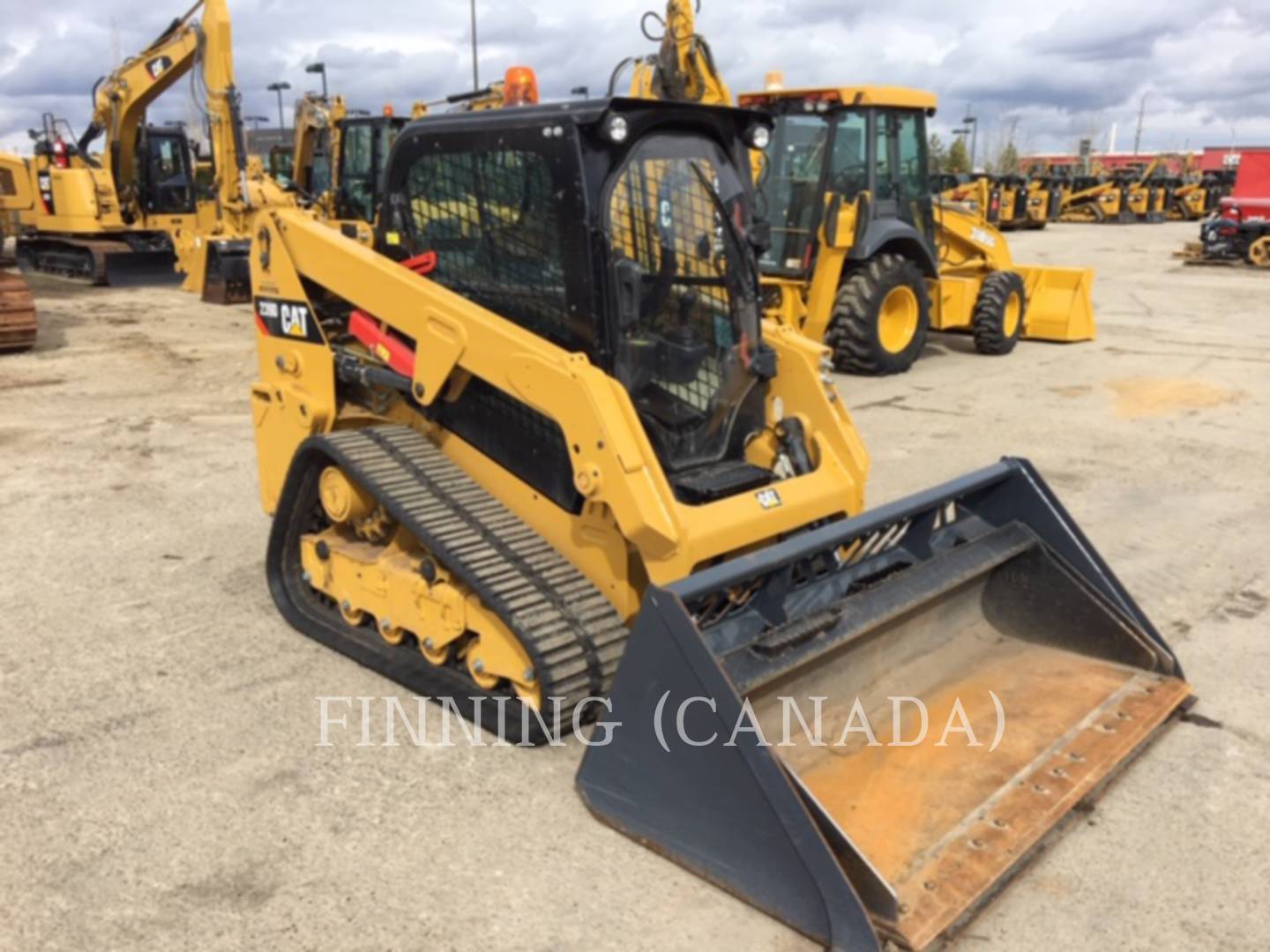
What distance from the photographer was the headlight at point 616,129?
3342 millimetres

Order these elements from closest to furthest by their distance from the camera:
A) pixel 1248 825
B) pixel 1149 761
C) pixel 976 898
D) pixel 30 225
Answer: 1. pixel 976 898
2. pixel 1248 825
3. pixel 1149 761
4. pixel 30 225

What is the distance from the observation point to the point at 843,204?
895 cm

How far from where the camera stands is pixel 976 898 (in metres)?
2.57

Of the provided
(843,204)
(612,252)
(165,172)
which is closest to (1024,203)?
(165,172)

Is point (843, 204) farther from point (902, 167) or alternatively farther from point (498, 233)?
point (498, 233)

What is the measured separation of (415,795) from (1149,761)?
88.9 inches

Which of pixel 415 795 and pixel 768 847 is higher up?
pixel 768 847

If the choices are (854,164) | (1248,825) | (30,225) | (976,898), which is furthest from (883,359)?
(30,225)

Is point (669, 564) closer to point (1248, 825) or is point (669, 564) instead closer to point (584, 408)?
point (584, 408)

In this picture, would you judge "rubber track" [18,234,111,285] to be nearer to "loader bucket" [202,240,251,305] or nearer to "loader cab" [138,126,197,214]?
"loader cab" [138,126,197,214]

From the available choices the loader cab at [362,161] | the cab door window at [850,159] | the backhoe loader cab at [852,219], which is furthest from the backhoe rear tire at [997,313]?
the loader cab at [362,161]

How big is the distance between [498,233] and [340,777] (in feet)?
6.13

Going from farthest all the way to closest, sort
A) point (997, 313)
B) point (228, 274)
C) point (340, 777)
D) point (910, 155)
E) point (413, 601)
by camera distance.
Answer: point (228, 274)
point (997, 313)
point (910, 155)
point (413, 601)
point (340, 777)

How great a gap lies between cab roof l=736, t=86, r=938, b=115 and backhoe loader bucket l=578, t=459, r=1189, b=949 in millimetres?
Answer: 6171
